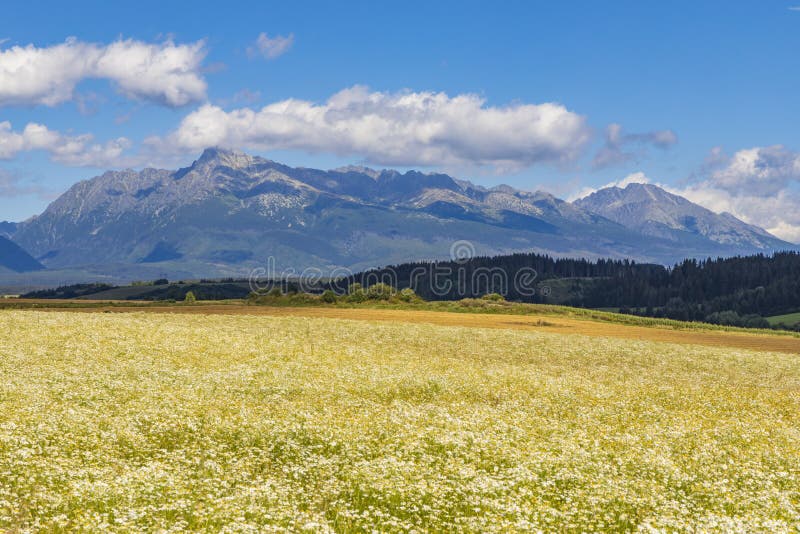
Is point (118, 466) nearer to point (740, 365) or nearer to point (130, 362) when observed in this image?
point (130, 362)

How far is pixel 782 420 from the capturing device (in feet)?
103

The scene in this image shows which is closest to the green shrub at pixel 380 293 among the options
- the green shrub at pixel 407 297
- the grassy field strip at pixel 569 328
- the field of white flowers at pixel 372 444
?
the green shrub at pixel 407 297

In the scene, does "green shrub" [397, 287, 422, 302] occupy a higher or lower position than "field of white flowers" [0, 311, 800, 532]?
higher

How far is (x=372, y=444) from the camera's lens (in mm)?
21969

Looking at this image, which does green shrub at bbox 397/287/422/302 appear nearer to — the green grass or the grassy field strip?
the grassy field strip

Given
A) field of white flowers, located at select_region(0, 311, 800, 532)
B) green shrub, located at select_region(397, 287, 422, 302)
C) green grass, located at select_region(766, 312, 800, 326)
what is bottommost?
green grass, located at select_region(766, 312, 800, 326)

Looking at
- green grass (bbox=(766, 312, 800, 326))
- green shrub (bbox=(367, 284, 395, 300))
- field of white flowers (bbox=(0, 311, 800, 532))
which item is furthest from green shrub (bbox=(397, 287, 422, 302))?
green grass (bbox=(766, 312, 800, 326))

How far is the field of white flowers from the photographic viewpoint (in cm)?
1541

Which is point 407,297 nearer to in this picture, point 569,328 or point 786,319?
point 569,328

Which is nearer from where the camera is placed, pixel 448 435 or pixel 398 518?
pixel 398 518

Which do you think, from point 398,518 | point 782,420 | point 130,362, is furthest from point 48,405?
point 782,420

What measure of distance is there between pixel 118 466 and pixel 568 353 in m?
42.6

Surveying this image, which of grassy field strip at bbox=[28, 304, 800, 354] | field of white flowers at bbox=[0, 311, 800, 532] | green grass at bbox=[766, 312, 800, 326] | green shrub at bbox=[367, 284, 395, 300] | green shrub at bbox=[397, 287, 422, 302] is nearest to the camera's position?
field of white flowers at bbox=[0, 311, 800, 532]

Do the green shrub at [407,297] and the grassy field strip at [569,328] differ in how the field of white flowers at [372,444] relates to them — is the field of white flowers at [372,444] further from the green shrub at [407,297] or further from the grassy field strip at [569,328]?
the green shrub at [407,297]
